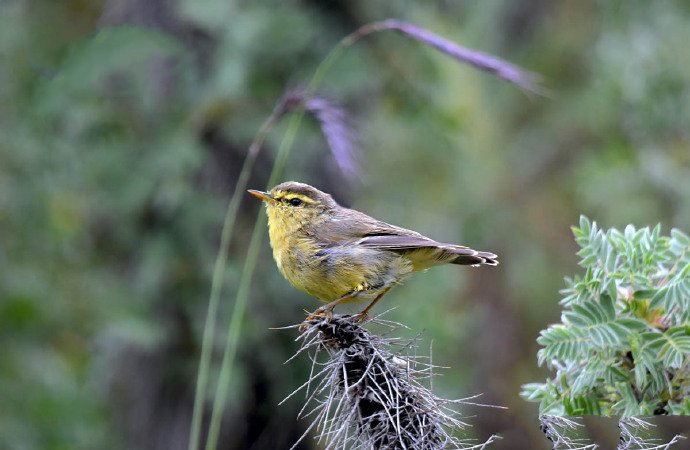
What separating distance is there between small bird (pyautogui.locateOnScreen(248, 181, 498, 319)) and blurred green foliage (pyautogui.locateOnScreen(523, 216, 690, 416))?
0.68m

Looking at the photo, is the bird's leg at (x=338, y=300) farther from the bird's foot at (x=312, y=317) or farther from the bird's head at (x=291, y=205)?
the bird's head at (x=291, y=205)

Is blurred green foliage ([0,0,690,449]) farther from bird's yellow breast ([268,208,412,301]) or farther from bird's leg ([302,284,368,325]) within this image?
bird's leg ([302,284,368,325])

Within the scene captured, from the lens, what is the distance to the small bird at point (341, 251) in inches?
144

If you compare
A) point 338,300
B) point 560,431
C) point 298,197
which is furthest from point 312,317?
point 298,197

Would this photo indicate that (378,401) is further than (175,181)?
No

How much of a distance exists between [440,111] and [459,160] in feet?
8.78

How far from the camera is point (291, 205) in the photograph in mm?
3980

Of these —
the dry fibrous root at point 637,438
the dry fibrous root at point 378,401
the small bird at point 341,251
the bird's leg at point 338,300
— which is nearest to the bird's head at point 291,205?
the small bird at point 341,251

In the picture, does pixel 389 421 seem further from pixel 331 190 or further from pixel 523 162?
pixel 523 162

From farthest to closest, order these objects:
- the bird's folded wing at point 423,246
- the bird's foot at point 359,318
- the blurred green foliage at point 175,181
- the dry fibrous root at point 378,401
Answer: the blurred green foliage at point 175,181, the bird's folded wing at point 423,246, the bird's foot at point 359,318, the dry fibrous root at point 378,401

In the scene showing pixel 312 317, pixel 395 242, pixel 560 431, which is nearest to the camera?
pixel 560 431

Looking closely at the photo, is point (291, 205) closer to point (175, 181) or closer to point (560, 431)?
point (560, 431)

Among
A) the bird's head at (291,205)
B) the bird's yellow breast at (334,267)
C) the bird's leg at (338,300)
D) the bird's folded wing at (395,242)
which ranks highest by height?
the bird's head at (291,205)

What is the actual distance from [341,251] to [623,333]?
4.31 feet
